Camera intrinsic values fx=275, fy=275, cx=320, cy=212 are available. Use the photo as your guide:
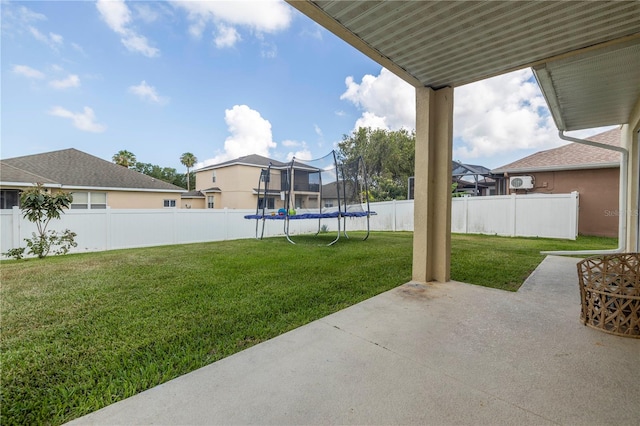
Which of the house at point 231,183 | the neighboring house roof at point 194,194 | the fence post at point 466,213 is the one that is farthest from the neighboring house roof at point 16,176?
the fence post at point 466,213

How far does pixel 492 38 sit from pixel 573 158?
9934 millimetres

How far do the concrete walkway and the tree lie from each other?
17032 millimetres

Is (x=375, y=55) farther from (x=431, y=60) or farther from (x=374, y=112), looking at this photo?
(x=374, y=112)

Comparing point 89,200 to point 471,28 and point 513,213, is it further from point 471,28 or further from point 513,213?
point 513,213

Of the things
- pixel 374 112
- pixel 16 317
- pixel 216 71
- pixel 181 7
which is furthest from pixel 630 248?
pixel 374 112

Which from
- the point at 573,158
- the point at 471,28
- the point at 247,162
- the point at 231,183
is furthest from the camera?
the point at 231,183

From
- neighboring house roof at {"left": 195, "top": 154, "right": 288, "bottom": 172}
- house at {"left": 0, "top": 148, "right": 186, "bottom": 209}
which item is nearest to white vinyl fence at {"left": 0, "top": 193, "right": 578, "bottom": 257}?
house at {"left": 0, "top": 148, "right": 186, "bottom": 209}

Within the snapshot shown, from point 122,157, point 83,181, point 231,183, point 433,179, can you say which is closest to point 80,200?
point 83,181

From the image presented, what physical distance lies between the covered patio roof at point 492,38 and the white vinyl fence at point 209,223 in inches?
225

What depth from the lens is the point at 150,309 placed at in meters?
2.62

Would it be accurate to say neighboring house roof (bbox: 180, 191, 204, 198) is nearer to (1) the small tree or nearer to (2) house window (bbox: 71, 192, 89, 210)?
(2) house window (bbox: 71, 192, 89, 210)

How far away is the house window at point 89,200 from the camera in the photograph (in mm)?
11711

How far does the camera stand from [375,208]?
1224 centimetres

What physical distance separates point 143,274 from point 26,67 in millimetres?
8741
